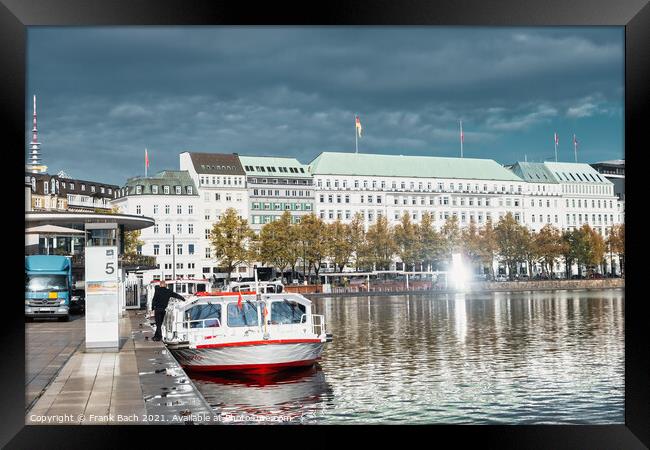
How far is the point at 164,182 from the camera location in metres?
108

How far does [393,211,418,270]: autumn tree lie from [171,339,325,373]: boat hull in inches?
3185

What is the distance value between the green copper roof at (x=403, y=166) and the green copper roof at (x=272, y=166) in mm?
2010

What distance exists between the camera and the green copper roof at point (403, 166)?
12294 cm

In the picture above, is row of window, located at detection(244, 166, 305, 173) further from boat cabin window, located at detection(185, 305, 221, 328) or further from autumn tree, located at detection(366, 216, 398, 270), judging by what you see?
boat cabin window, located at detection(185, 305, 221, 328)

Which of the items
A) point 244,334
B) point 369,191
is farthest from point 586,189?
point 244,334

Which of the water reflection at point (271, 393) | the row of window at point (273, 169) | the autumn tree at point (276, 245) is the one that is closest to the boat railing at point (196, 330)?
the water reflection at point (271, 393)

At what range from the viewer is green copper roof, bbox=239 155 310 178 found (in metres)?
118

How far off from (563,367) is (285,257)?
70.6m

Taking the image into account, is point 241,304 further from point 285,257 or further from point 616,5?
point 285,257

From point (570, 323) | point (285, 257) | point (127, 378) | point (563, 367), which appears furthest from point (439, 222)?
point (127, 378)

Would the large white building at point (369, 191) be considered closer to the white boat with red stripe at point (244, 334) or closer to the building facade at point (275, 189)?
the building facade at point (275, 189)

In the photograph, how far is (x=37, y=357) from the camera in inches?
835

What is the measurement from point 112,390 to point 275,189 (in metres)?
102

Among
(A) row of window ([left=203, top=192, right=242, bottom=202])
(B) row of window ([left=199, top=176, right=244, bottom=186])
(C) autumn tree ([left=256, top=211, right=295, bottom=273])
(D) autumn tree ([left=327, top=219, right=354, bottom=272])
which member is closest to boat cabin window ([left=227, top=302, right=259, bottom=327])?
(C) autumn tree ([left=256, top=211, right=295, bottom=273])
